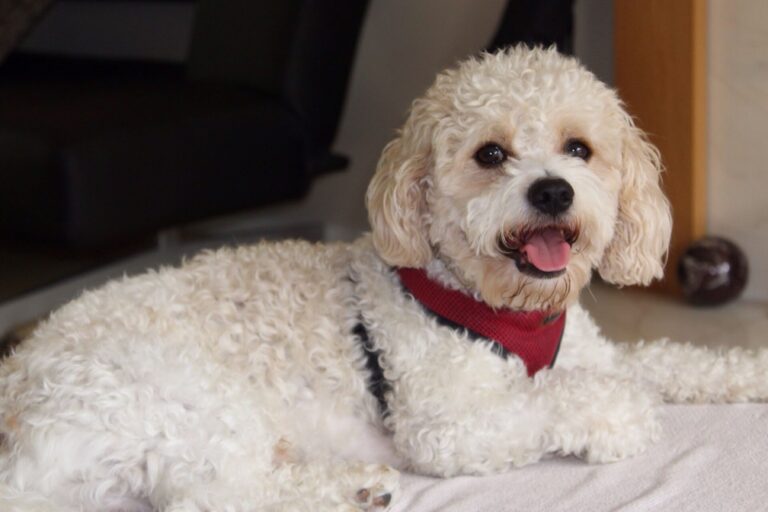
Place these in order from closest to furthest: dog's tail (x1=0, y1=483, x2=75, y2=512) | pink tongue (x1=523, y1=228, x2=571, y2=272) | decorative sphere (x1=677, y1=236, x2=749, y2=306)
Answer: dog's tail (x1=0, y1=483, x2=75, y2=512) → pink tongue (x1=523, y1=228, x2=571, y2=272) → decorative sphere (x1=677, y1=236, x2=749, y2=306)

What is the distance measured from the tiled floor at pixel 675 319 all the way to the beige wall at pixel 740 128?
0.56 ft

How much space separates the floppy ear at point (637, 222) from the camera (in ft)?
7.29

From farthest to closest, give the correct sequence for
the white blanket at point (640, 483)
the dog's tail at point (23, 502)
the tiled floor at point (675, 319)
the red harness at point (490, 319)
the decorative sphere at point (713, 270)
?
the decorative sphere at point (713, 270) → the tiled floor at point (675, 319) → the red harness at point (490, 319) → the white blanket at point (640, 483) → the dog's tail at point (23, 502)

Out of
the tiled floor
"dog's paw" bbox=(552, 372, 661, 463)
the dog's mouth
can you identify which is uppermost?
the dog's mouth

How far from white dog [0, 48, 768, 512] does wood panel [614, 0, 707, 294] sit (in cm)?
132

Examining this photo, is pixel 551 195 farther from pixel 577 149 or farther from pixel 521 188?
pixel 577 149

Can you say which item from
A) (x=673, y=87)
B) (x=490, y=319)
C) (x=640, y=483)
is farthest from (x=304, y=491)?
(x=673, y=87)

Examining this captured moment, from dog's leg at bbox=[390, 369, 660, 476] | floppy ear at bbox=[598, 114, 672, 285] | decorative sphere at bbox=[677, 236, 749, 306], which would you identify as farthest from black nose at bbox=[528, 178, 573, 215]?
decorative sphere at bbox=[677, 236, 749, 306]

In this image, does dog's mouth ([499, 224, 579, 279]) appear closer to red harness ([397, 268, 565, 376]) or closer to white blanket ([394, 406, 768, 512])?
red harness ([397, 268, 565, 376])

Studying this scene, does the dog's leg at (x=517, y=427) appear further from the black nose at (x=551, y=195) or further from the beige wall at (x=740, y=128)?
the beige wall at (x=740, y=128)

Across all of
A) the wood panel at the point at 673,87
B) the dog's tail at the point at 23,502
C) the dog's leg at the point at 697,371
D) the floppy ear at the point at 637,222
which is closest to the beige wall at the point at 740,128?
the wood panel at the point at 673,87

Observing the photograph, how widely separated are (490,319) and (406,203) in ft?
0.89

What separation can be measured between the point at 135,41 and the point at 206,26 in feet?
4.34

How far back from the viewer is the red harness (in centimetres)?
221
